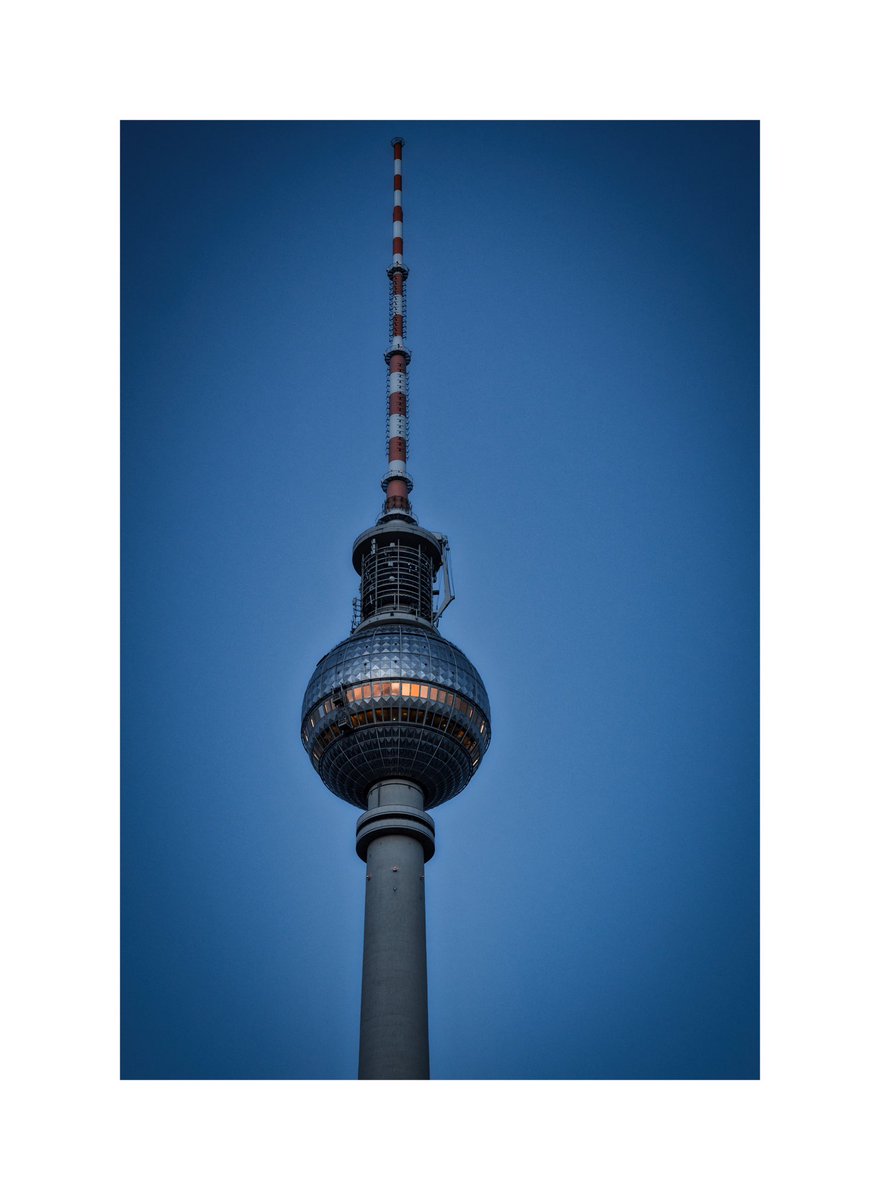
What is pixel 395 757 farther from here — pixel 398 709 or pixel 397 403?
pixel 397 403

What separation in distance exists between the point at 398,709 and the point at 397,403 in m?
30.0

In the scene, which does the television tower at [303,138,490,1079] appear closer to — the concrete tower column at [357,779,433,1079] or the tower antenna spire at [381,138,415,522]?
the concrete tower column at [357,779,433,1079]

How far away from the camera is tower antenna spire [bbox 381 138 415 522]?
86812 mm

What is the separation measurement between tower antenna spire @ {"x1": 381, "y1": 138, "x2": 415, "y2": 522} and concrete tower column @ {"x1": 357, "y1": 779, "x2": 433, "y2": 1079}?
22276mm

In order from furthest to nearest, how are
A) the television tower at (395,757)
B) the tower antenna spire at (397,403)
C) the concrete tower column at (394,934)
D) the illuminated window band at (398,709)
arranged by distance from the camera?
the tower antenna spire at (397,403), the illuminated window band at (398,709), the television tower at (395,757), the concrete tower column at (394,934)

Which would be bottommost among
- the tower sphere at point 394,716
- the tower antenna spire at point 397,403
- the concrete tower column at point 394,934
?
the concrete tower column at point 394,934

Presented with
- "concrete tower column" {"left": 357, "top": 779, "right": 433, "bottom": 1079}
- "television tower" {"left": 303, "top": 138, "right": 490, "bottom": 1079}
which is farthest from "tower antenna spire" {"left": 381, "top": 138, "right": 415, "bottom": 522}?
"concrete tower column" {"left": 357, "top": 779, "right": 433, "bottom": 1079}

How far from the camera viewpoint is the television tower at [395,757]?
206 feet

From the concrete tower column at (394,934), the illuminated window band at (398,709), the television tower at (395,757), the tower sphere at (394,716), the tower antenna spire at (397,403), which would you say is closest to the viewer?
the concrete tower column at (394,934)

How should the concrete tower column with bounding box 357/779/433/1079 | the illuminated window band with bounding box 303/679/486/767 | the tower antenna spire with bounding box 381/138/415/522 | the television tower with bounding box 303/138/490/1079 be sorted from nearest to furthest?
1. the concrete tower column with bounding box 357/779/433/1079
2. the television tower with bounding box 303/138/490/1079
3. the illuminated window band with bounding box 303/679/486/767
4. the tower antenna spire with bounding box 381/138/415/522

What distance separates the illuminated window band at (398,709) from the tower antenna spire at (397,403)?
55.6 ft

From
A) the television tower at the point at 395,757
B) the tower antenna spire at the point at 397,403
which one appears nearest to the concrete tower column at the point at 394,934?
the television tower at the point at 395,757

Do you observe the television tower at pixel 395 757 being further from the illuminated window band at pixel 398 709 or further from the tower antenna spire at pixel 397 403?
the tower antenna spire at pixel 397 403

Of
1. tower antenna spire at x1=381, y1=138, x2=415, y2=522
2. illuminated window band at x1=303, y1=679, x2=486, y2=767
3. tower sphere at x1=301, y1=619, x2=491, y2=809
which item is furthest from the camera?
tower antenna spire at x1=381, y1=138, x2=415, y2=522
